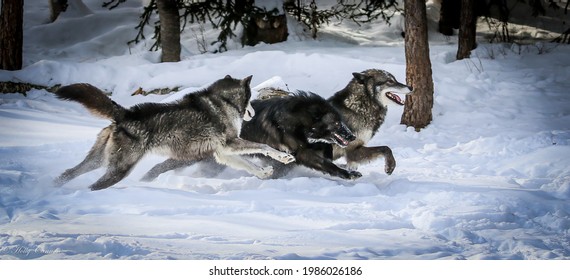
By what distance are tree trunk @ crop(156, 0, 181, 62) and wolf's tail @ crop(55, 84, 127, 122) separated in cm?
117

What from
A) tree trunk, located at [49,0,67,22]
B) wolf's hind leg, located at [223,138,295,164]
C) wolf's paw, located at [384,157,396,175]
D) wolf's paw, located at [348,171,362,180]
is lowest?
wolf's paw, located at [348,171,362,180]

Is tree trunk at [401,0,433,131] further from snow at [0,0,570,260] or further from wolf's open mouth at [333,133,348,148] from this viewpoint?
wolf's open mouth at [333,133,348,148]

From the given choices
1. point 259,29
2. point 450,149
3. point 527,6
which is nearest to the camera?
point 450,149

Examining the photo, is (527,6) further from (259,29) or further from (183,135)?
(183,135)

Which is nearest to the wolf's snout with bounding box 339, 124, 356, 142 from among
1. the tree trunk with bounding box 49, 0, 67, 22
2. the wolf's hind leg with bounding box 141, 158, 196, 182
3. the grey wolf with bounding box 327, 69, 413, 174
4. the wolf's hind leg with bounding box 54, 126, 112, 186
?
the grey wolf with bounding box 327, 69, 413, 174

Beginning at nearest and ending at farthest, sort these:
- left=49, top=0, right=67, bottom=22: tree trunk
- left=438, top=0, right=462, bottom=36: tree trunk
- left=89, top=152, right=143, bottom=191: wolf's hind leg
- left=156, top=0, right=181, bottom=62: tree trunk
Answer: left=89, top=152, right=143, bottom=191: wolf's hind leg < left=49, top=0, right=67, bottom=22: tree trunk < left=156, top=0, right=181, bottom=62: tree trunk < left=438, top=0, right=462, bottom=36: tree trunk

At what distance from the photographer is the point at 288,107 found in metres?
4.48

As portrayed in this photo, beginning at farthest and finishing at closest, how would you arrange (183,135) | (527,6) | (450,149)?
(527,6) < (450,149) < (183,135)

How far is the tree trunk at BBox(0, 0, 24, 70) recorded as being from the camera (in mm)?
4461

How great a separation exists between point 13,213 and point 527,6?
5.35 meters

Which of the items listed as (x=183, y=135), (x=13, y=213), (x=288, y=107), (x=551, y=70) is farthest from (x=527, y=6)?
(x=13, y=213)

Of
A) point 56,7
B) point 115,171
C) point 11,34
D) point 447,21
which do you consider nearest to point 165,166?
point 115,171

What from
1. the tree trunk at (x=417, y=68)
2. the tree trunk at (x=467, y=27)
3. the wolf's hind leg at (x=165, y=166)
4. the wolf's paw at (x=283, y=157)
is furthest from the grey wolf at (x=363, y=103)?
the tree trunk at (x=467, y=27)

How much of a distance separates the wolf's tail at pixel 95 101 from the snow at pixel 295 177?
0.12m
